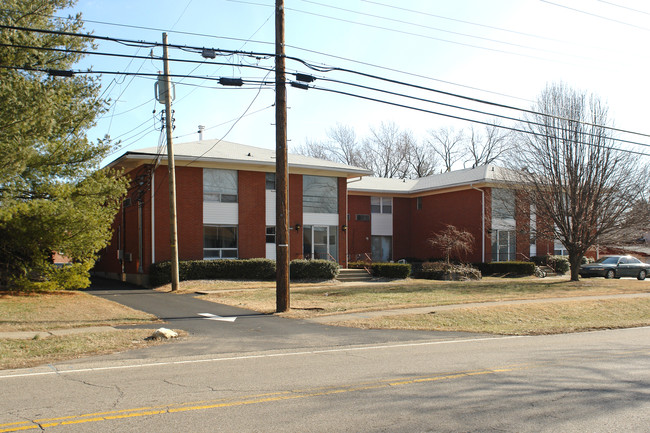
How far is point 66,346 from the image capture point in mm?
10031

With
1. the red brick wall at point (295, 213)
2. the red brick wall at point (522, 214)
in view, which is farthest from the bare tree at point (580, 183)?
the red brick wall at point (295, 213)

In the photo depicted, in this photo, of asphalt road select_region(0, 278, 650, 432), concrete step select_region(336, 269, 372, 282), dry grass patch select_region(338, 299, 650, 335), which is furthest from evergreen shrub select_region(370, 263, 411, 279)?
asphalt road select_region(0, 278, 650, 432)

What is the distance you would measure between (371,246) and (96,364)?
93.8 feet

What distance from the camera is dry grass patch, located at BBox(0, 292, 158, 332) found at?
1262 cm

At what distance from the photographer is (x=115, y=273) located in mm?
30406

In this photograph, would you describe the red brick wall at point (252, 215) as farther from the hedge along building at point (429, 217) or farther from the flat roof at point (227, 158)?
the hedge along building at point (429, 217)

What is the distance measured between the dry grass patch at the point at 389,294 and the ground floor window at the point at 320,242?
4.18 m

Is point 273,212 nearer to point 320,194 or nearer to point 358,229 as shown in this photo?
point 320,194

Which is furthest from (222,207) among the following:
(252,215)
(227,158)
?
(227,158)

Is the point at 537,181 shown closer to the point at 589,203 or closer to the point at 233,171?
the point at 589,203

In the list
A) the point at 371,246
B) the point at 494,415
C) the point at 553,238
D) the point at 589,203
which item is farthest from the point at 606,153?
the point at 494,415

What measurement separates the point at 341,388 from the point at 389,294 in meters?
13.9

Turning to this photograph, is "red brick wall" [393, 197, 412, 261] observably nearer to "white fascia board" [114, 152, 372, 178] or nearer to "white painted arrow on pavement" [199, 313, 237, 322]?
"white fascia board" [114, 152, 372, 178]

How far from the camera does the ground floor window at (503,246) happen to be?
33469 mm
